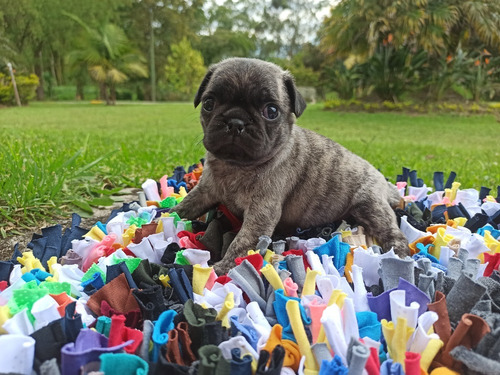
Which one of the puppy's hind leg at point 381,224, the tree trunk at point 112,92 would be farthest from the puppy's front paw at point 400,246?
the tree trunk at point 112,92

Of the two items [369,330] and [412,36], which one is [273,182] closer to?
[369,330]

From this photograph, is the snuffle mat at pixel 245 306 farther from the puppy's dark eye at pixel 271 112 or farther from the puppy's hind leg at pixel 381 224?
the puppy's dark eye at pixel 271 112

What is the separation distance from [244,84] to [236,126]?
21 centimetres

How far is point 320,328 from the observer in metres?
1.24

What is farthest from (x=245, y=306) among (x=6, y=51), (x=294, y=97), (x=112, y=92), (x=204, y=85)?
(x=112, y=92)

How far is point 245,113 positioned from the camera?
181 cm

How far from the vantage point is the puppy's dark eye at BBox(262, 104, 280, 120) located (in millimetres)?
1873

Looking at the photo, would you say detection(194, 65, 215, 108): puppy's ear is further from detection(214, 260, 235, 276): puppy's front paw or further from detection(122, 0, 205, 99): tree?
detection(122, 0, 205, 99): tree

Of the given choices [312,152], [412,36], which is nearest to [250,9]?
[412,36]

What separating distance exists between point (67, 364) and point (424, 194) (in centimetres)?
250

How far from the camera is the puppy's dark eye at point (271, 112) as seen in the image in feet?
6.14

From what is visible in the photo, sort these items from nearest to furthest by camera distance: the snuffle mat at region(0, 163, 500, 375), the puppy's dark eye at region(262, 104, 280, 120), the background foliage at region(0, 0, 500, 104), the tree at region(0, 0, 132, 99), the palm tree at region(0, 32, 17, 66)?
1. the snuffle mat at region(0, 163, 500, 375)
2. the puppy's dark eye at region(262, 104, 280, 120)
3. the palm tree at region(0, 32, 17, 66)
4. the tree at region(0, 0, 132, 99)
5. the background foliage at region(0, 0, 500, 104)

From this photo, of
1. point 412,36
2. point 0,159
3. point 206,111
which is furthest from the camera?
point 412,36

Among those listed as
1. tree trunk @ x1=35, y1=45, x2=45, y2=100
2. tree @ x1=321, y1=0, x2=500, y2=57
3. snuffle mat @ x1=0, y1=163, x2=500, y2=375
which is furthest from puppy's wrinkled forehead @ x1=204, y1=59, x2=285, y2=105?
tree @ x1=321, y1=0, x2=500, y2=57
